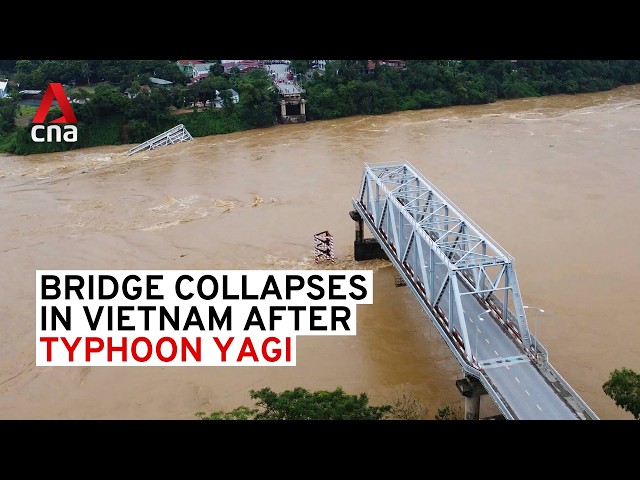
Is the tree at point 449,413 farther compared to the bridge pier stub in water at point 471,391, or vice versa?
the tree at point 449,413

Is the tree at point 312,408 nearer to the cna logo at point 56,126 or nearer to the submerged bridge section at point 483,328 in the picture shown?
the submerged bridge section at point 483,328

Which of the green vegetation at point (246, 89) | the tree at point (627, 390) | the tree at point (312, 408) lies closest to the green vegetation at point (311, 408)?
the tree at point (312, 408)

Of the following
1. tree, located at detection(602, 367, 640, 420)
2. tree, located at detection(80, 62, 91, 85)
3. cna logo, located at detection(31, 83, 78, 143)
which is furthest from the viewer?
tree, located at detection(80, 62, 91, 85)

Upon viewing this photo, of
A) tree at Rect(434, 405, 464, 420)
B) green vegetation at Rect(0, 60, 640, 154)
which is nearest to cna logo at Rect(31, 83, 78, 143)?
green vegetation at Rect(0, 60, 640, 154)

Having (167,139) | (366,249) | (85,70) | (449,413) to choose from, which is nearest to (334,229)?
(366,249)

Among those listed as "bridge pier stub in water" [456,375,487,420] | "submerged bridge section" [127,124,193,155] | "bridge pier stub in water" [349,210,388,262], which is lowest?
"bridge pier stub in water" [456,375,487,420]

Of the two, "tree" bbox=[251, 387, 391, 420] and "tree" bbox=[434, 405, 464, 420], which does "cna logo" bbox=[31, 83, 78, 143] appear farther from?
"tree" bbox=[434, 405, 464, 420]
